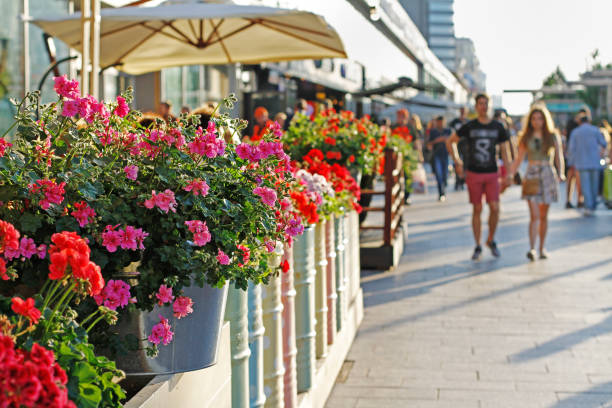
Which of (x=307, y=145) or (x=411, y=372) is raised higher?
(x=307, y=145)

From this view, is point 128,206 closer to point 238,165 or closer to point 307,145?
point 238,165

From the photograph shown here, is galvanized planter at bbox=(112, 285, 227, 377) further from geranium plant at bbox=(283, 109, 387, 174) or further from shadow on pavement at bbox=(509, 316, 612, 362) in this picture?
geranium plant at bbox=(283, 109, 387, 174)

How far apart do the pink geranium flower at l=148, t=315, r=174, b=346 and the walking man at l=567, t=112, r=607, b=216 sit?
51.5 ft

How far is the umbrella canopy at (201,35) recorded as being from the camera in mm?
8852

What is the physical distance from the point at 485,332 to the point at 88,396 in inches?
218

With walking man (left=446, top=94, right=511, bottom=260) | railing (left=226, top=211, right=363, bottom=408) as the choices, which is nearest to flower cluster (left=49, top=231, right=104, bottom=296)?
railing (left=226, top=211, right=363, bottom=408)

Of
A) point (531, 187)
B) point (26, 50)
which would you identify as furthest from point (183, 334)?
point (26, 50)

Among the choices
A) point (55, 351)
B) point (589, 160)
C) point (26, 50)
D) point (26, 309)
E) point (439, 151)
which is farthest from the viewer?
point (439, 151)

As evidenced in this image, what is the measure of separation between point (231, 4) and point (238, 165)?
6.88 m

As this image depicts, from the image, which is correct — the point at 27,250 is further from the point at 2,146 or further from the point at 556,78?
the point at 556,78

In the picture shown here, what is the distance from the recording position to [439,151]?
67.9ft

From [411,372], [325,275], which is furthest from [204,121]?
[411,372]

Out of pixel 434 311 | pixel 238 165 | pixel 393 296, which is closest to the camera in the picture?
pixel 238 165

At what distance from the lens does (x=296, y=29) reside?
9883mm
